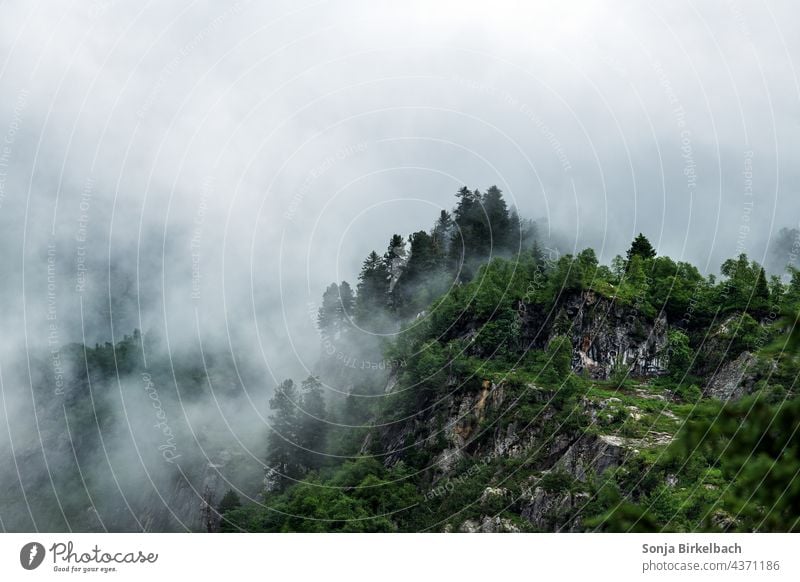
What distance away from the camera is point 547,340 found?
7519 centimetres

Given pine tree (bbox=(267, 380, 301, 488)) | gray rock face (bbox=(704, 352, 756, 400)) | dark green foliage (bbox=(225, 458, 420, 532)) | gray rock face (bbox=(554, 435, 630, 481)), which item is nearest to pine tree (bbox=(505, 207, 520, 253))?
pine tree (bbox=(267, 380, 301, 488))

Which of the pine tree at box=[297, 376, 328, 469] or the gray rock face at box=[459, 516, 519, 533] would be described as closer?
the gray rock face at box=[459, 516, 519, 533]

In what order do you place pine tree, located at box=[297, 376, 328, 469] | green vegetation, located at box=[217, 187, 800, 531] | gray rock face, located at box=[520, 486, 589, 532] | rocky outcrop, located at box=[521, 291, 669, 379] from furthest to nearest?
1. pine tree, located at box=[297, 376, 328, 469]
2. rocky outcrop, located at box=[521, 291, 669, 379]
3. green vegetation, located at box=[217, 187, 800, 531]
4. gray rock face, located at box=[520, 486, 589, 532]

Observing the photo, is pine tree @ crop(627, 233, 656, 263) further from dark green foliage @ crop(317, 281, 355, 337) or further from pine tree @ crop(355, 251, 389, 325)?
dark green foliage @ crop(317, 281, 355, 337)

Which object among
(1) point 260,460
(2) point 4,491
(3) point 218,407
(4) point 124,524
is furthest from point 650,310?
(2) point 4,491

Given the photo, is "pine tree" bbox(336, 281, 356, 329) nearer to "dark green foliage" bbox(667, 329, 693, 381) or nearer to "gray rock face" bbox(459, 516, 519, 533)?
"dark green foliage" bbox(667, 329, 693, 381)

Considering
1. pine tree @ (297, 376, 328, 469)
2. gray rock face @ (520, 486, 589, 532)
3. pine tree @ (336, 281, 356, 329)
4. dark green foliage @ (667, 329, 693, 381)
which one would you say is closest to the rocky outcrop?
Answer: dark green foliage @ (667, 329, 693, 381)

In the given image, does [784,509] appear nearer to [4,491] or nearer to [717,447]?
[717,447]

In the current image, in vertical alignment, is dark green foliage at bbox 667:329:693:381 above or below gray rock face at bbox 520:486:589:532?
above

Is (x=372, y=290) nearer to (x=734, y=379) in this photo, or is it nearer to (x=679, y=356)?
(x=679, y=356)

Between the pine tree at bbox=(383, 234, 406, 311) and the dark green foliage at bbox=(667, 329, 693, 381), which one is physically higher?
the pine tree at bbox=(383, 234, 406, 311)

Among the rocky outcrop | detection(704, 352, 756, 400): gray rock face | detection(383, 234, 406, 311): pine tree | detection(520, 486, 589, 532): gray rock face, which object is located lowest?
detection(520, 486, 589, 532): gray rock face

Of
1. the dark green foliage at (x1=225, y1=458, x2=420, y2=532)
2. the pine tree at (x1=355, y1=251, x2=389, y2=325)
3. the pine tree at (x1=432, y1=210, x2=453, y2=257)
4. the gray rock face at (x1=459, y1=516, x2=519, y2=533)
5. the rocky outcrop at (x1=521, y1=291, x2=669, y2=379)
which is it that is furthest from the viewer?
the pine tree at (x1=432, y1=210, x2=453, y2=257)

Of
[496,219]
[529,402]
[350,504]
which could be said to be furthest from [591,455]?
[496,219]
